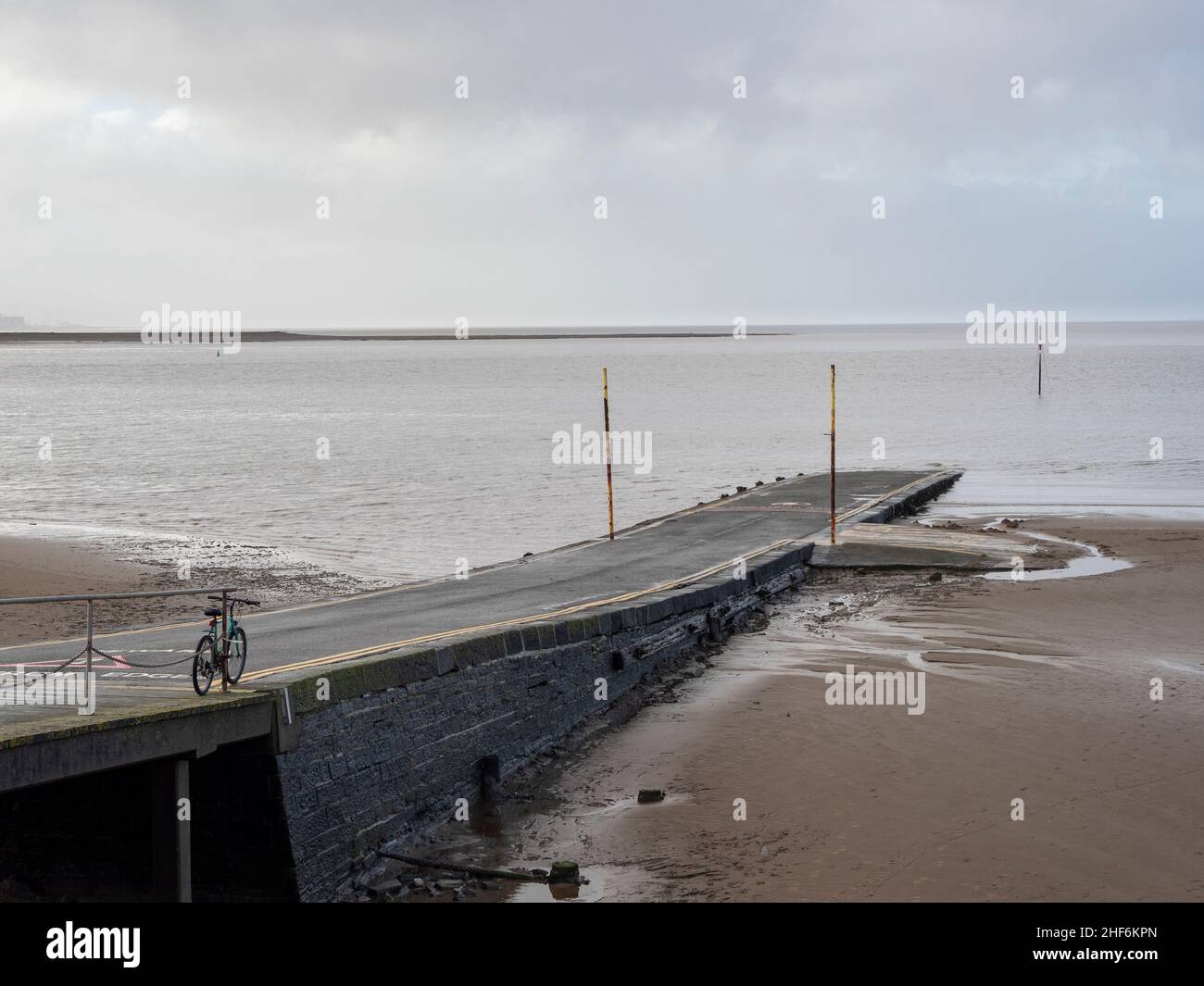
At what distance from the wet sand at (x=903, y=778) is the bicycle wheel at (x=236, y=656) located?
2833 mm

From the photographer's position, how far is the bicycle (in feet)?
40.5

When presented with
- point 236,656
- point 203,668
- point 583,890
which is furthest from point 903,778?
point 203,668

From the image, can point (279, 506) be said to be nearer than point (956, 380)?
Yes

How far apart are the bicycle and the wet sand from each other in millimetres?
2908

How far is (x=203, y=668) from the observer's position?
40.6 feet

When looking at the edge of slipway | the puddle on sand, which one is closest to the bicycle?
the edge of slipway

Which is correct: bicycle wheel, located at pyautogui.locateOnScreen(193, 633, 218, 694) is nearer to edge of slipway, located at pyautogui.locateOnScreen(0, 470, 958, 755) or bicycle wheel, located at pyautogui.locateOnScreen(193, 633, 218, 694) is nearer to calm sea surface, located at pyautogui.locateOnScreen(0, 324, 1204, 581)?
edge of slipway, located at pyautogui.locateOnScreen(0, 470, 958, 755)

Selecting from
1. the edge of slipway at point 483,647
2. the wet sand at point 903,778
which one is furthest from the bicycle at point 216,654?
the wet sand at point 903,778

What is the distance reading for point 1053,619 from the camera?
2512 centimetres

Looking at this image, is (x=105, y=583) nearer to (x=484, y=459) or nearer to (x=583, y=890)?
(x=583, y=890)

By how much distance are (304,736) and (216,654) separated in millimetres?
1194
